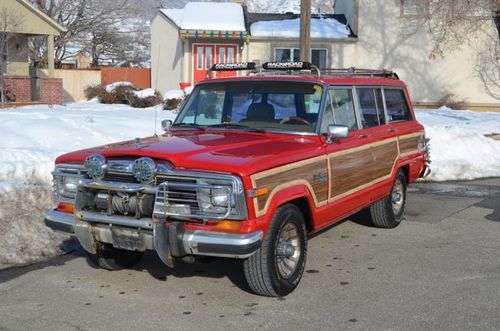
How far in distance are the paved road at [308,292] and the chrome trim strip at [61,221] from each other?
0.57m

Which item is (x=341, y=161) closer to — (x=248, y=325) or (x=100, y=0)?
(x=248, y=325)

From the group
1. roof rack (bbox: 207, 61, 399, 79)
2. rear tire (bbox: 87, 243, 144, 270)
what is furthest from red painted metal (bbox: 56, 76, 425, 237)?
rear tire (bbox: 87, 243, 144, 270)

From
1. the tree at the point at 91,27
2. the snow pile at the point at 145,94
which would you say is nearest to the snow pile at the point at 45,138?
the snow pile at the point at 145,94

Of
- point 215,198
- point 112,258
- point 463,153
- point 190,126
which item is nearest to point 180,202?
point 215,198

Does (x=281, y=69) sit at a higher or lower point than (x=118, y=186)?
higher

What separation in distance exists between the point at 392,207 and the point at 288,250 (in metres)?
2.89

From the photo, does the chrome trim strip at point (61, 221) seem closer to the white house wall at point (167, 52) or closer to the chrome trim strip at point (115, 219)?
the chrome trim strip at point (115, 219)

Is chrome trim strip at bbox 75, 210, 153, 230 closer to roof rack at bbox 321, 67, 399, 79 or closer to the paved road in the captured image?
the paved road

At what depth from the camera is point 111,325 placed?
14.7 feet

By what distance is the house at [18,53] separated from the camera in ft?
71.1

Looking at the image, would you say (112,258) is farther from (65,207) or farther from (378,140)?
(378,140)

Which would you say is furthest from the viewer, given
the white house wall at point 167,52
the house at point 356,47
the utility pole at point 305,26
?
the white house wall at point 167,52

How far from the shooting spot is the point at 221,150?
4926mm

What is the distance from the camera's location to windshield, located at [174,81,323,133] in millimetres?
5898
